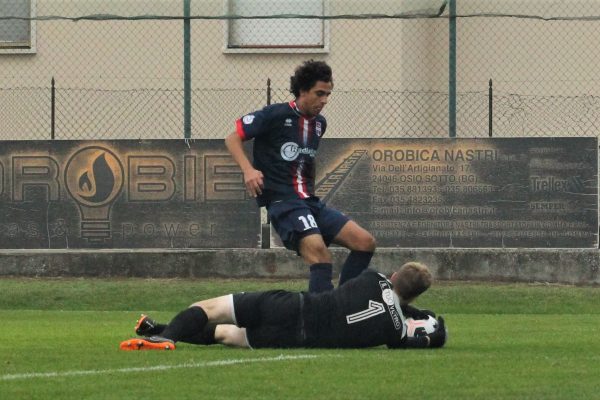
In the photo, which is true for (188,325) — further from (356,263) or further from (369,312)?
(356,263)

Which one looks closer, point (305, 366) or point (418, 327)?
point (305, 366)

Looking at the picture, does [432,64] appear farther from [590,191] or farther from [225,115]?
[590,191]

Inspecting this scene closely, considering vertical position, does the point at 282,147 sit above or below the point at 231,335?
above

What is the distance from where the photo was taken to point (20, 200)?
58.6 ft

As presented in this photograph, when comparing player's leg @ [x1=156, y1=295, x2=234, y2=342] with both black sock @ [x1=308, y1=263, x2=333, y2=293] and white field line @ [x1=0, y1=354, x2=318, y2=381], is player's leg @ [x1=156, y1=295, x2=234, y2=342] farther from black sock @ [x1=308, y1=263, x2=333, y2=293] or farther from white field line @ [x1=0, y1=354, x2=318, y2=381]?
black sock @ [x1=308, y1=263, x2=333, y2=293]

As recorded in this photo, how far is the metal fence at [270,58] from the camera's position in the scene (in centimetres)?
2053

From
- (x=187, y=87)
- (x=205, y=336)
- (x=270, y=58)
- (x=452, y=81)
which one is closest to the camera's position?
(x=205, y=336)

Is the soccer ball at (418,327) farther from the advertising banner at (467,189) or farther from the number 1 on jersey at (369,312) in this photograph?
the advertising banner at (467,189)

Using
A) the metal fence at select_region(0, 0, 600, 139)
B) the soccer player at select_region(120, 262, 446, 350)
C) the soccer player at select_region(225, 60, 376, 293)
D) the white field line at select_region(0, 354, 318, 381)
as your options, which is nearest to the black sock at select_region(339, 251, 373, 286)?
the soccer player at select_region(225, 60, 376, 293)

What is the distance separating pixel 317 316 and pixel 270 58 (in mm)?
13386

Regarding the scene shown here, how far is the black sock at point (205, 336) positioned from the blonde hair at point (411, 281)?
1.19m

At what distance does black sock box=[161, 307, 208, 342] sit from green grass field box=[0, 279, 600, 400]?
0.14 metres

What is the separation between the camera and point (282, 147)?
421 inches

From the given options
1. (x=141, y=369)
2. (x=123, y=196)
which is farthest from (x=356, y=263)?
(x=123, y=196)
